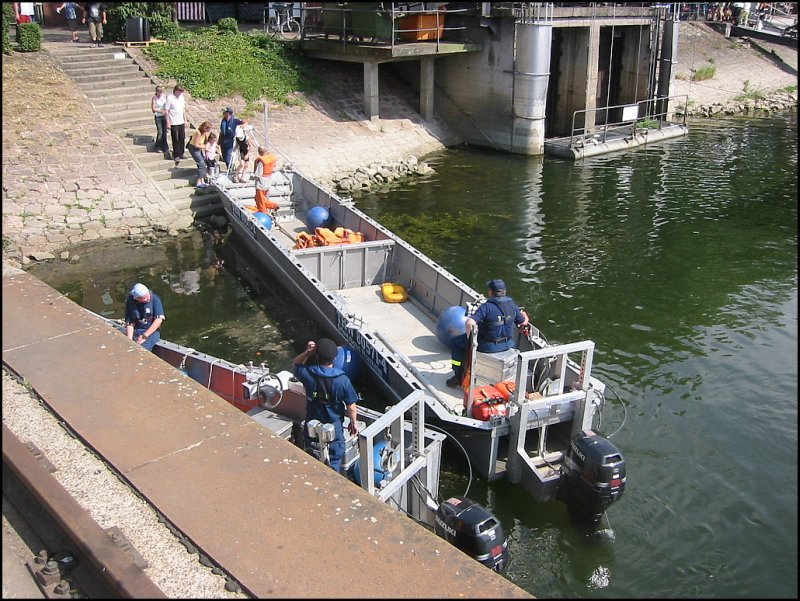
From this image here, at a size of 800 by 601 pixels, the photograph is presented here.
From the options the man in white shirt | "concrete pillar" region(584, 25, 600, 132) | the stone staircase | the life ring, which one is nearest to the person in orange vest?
the stone staircase

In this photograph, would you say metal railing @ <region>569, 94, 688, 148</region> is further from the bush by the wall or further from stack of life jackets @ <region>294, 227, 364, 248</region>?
the bush by the wall

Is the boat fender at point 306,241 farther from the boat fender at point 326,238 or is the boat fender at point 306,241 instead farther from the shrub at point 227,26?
the shrub at point 227,26

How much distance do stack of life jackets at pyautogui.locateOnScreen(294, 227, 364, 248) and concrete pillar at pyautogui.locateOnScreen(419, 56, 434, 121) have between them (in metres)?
14.5

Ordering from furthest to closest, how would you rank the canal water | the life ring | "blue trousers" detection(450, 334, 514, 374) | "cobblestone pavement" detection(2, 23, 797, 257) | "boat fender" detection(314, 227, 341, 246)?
"cobblestone pavement" detection(2, 23, 797, 257), "boat fender" detection(314, 227, 341, 246), the life ring, "blue trousers" detection(450, 334, 514, 374), the canal water

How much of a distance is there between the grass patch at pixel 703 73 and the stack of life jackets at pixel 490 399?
3252 cm

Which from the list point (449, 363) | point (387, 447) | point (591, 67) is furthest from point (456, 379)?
point (591, 67)

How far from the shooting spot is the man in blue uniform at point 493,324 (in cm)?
1035

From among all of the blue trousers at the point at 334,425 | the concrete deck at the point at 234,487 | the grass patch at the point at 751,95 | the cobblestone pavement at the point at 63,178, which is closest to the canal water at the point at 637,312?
the cobblestone pavement at the point at 63,178

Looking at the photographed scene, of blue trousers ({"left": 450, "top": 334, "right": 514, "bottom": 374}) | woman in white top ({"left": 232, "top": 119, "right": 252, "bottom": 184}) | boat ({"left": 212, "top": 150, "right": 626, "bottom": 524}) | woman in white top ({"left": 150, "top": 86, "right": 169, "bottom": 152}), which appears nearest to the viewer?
Answer: boat ({"left": 212, "top": 150, "right": 626, "bottom": 524})

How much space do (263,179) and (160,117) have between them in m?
4.17

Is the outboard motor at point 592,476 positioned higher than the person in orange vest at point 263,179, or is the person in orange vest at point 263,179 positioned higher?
the person in orange vest at point 263,179

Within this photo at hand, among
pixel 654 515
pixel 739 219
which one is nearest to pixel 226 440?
pixel 654 515

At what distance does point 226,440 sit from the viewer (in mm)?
8156

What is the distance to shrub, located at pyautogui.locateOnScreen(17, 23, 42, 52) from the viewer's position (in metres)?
24.0
